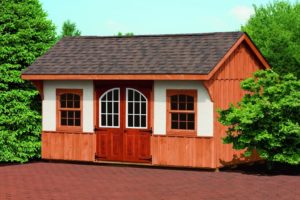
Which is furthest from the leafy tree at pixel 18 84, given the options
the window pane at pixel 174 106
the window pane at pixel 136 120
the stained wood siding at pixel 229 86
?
the stained wood siding at pixel 229 86

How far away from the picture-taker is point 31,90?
23453 millimetres

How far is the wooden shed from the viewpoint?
20438 millimetres

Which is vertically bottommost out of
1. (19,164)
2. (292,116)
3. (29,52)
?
(19,164)

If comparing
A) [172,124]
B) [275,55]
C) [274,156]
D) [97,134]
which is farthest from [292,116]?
[275,55]

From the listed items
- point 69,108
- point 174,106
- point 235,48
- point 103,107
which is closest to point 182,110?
point 174,106

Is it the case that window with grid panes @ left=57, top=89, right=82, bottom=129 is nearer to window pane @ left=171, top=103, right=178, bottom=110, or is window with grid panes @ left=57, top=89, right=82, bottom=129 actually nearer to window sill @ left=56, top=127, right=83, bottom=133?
window sill @ left=56, top=127, right=83, bottom=133

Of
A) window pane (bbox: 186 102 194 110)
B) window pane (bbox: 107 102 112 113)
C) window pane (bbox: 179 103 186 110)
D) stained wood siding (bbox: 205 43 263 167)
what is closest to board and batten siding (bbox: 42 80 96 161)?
window pane (bbox: 107 102 112 113)

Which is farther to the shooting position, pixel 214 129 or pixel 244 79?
pixel 244 79

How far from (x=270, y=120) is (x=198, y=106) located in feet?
6.75

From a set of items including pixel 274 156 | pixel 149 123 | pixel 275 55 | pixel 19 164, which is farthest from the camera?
pixel 275 55

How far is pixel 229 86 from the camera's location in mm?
21266

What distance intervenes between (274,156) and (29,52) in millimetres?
8585

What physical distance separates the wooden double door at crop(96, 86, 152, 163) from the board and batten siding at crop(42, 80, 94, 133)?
0.27 m

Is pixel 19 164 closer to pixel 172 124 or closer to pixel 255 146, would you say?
pixel 172 124
